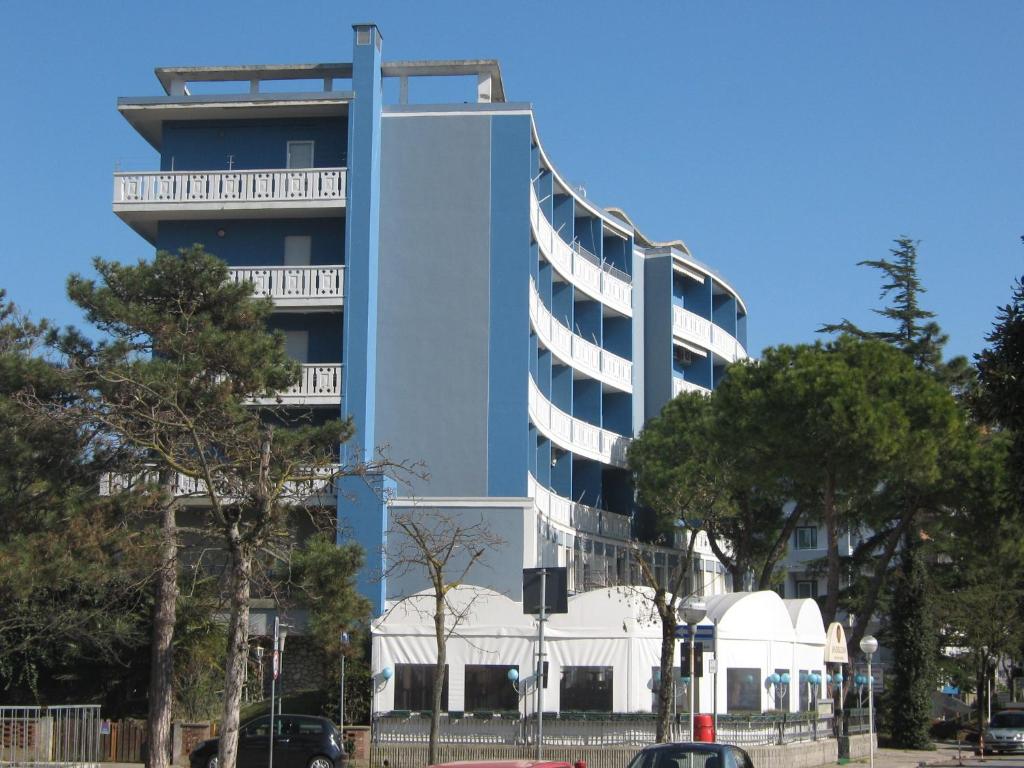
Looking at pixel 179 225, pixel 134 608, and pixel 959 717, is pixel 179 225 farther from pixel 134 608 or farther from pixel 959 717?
pixel 959 717

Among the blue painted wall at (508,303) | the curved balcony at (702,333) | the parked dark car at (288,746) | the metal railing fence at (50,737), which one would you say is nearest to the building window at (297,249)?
the blue painted wall at (508,303)

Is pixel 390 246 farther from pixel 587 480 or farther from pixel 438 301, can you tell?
pixel 587 480

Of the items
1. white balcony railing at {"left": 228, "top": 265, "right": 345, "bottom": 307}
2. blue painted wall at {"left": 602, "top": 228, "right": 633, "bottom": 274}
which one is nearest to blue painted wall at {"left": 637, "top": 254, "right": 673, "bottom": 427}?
blue painted wall at {"left": 602, "top": 228, "right": 633, "bottom": 274}

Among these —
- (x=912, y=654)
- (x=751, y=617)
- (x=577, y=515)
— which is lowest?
(x=912, y=654)

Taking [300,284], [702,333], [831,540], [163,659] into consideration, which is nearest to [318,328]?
[300,284]

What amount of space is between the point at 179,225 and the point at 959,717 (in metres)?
38.3

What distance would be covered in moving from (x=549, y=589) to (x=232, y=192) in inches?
859

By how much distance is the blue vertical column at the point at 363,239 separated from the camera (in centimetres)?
3938

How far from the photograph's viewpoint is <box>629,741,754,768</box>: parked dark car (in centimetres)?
1744

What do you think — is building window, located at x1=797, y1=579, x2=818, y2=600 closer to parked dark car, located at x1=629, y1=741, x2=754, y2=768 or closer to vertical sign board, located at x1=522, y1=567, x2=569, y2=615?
vertical sign board, located at x1=522, y1=567, x2=569, y2=615

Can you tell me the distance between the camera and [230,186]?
134ft

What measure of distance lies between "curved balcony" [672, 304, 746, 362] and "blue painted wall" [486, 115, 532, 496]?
14.2 metres

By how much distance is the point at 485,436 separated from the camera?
4016 cm

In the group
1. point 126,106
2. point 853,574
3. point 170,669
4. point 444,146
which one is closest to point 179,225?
point 126,106
